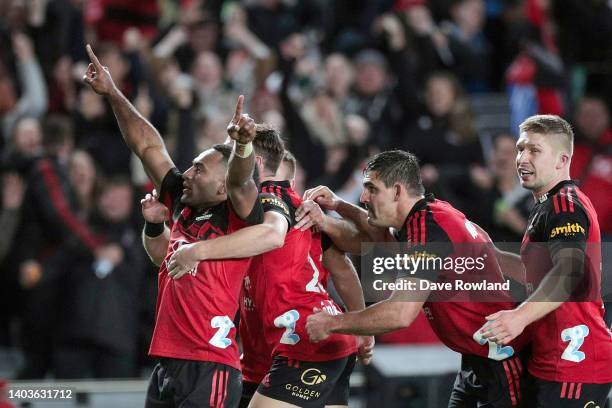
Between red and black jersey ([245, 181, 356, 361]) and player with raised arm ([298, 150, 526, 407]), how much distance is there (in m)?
0.20

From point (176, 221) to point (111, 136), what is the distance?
4.69m

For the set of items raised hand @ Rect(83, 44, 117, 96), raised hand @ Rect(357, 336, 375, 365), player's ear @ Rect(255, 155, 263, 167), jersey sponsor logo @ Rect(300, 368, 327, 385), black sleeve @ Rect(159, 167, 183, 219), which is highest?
raised hand @ Rect(83, 44, 117, 96)

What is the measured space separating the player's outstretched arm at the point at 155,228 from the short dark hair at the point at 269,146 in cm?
61

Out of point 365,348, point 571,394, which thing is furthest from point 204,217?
point 571,394

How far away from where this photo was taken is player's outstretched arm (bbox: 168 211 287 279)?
5219 millimetres

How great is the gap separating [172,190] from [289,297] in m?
0.88

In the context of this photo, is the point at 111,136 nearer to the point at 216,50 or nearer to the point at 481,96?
the point at 216,50

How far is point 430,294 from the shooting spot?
5590 millimetres

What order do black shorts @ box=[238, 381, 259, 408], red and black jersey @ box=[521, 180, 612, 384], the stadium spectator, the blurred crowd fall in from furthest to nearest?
the stadium spectator
the blurred crowd
black shorts @ box=[238, 381, 259, 408]
red and black jersey @ box=[521, 180, 612, 384]

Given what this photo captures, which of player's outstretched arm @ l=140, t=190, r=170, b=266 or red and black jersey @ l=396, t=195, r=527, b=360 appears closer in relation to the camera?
red and black jersey @ l=396, t=195, r=527, b=360

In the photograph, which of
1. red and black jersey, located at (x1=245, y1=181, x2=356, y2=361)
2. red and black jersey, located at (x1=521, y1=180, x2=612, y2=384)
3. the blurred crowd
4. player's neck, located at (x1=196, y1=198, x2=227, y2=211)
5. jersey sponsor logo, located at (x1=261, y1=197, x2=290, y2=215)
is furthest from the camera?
the blurred crowd

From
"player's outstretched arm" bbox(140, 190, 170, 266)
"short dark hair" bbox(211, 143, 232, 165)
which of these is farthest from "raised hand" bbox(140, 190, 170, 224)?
"short dark hair" bbox(211, 143, 232, 165)

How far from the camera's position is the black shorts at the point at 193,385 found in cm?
525

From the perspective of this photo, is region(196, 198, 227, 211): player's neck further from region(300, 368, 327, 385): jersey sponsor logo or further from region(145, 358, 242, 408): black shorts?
region(300, 368, 327, 385): jersey sponsor logo
